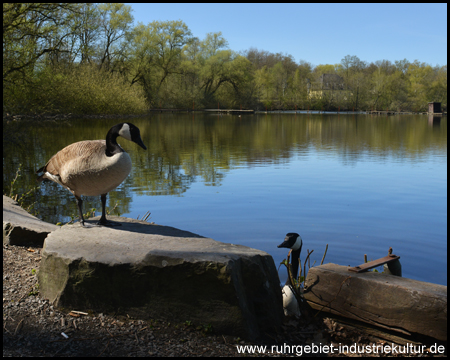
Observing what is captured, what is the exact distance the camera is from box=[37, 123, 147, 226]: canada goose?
521 cm

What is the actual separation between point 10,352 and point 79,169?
99.4 inches

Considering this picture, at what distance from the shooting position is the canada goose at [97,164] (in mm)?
5211

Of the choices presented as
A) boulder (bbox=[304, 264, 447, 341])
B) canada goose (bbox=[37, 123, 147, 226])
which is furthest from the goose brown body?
boulder (bbox=[304, 264, 447, 341])

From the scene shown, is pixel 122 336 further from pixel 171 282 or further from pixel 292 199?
pixel 292 199

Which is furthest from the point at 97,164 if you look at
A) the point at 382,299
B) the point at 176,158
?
the point at 176,158

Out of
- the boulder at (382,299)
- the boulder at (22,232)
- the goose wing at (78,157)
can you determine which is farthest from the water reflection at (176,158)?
the boulder at (382,299)

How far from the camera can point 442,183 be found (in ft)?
43.2

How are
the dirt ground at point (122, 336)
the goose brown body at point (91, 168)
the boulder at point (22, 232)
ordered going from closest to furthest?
the dirt ground at point (122, 336) → the goose brown body at point (91, 168) → the boulder at point (22, 232)

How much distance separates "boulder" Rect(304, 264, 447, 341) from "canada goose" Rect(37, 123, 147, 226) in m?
2.66

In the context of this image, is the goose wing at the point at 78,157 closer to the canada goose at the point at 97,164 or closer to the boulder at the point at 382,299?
the canada goose at the point at 97,164

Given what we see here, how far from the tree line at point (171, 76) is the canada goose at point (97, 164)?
13851mm

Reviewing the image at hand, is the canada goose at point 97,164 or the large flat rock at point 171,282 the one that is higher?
the canada goose at point 97,164

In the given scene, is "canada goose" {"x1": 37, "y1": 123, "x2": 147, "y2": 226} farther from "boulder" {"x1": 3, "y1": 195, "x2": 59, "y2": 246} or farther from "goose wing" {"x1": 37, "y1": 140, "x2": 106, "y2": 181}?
"boulder" {"x1": 3, "y1": 195, "x2": 59, "y2": 246}

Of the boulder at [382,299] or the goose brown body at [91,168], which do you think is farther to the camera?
the goose brown body at [91,168]
